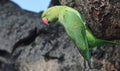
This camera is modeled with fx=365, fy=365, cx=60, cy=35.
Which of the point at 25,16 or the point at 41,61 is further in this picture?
the point at 25,16

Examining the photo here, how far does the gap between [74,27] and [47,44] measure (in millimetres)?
548

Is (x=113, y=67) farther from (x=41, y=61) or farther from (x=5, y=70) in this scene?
(x=5, y=70)

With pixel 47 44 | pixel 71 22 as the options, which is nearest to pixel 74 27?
pixel 71 22

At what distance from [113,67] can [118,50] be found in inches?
2.7

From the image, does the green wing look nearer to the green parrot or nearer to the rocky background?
the green parrot

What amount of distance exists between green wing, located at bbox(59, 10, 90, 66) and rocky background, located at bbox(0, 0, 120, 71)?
11 centimetres

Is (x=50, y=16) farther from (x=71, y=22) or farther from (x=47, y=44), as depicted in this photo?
(x=47, y=44)

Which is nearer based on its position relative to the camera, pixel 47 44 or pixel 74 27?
pixel 74 27

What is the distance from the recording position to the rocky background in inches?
39.7

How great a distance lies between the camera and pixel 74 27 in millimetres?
870

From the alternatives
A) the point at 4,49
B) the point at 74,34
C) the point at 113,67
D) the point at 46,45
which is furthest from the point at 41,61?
the point at 74,34

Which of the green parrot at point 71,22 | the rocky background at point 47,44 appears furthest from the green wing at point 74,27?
the rocky background at point 47,44

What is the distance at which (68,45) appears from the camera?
1396mm

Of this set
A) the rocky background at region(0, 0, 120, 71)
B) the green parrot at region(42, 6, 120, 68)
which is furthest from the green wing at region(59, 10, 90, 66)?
the rocky background at region(0, 0, 120, 71)
